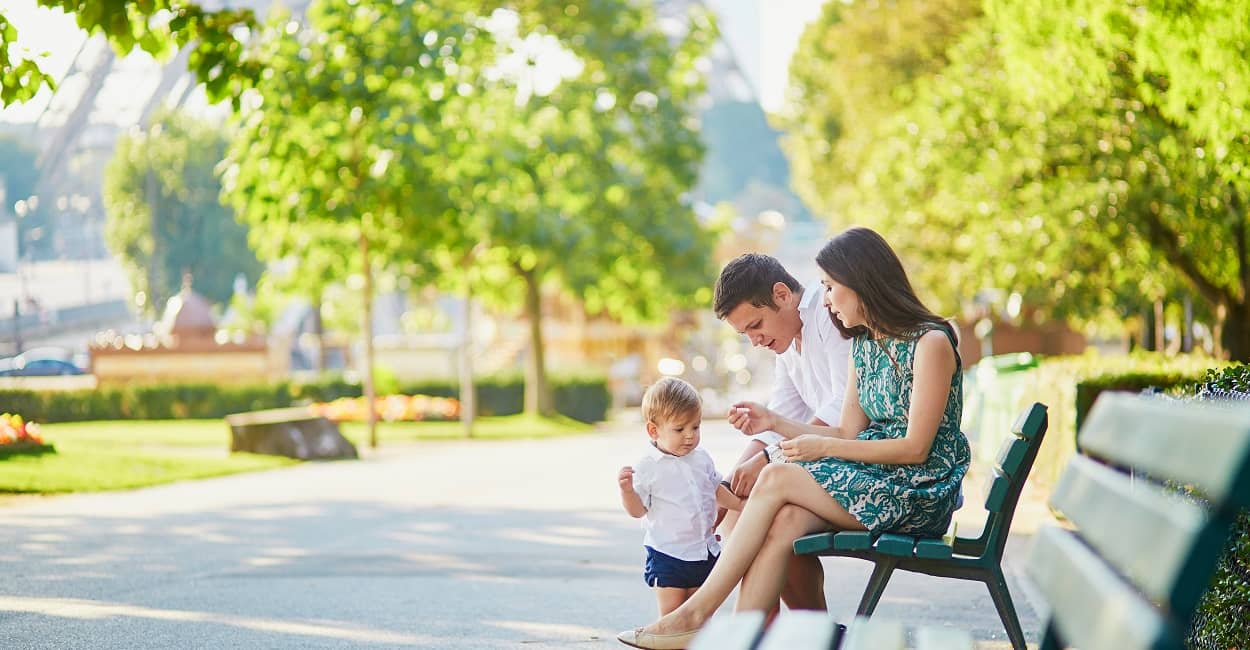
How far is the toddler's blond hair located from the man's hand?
359 millimetres

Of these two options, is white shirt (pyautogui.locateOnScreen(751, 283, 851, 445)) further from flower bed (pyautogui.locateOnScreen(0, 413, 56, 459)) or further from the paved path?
flower bed (pyautogui.locateOnScreen(0, 413, 56, 459))

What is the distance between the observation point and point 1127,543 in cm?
263

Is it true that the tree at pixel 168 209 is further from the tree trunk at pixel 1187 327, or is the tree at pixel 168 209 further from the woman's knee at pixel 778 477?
the woman's knee at pixel 778 477

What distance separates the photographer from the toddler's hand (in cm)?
590

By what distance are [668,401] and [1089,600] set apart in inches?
126

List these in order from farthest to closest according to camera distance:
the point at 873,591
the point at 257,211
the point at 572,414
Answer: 1. the point at 572,414
2. the point at 257,211
3. the point at 873,591

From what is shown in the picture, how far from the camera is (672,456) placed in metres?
5.99

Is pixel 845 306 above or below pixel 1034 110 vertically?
below

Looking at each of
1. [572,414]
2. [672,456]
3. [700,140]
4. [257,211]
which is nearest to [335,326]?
[572,414]

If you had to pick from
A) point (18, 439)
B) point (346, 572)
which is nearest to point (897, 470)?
point (346, 572)

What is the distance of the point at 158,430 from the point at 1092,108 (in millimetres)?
19247

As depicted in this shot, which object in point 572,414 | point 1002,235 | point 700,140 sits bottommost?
point 572,414

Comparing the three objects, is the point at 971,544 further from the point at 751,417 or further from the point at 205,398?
the point at 205,398

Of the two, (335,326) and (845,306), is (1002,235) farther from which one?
(335,326)
